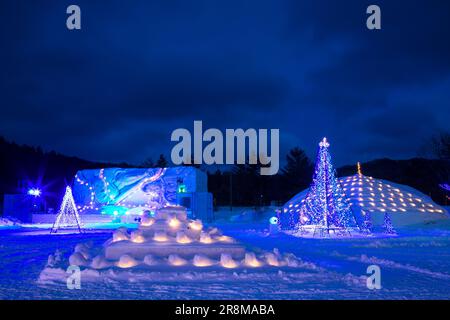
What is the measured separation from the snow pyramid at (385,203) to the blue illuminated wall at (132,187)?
7.85 metres

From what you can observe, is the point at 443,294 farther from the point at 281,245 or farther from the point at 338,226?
the point at 338,226

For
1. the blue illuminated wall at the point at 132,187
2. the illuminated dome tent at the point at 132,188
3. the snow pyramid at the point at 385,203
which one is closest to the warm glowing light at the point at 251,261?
the snow pyramid at the point at 385,203

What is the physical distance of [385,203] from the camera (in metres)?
23.0

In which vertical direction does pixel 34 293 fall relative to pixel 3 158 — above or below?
below

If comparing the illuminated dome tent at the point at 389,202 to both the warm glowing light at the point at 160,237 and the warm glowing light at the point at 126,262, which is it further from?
the warm glowing light at the point at 126,262

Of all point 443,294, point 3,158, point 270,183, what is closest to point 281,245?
point 443,294

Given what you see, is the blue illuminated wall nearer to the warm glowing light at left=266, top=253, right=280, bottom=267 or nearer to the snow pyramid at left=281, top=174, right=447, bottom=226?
the snow pyramid at left=281, top=174, right=447, bottom=226

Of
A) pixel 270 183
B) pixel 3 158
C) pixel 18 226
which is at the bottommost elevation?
pixel 18 226

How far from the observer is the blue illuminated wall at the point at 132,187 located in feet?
96.5

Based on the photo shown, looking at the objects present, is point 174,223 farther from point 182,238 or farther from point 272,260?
point 272,260

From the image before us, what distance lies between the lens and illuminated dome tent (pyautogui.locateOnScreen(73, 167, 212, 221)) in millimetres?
29250

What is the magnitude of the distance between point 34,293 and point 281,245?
8.24m
